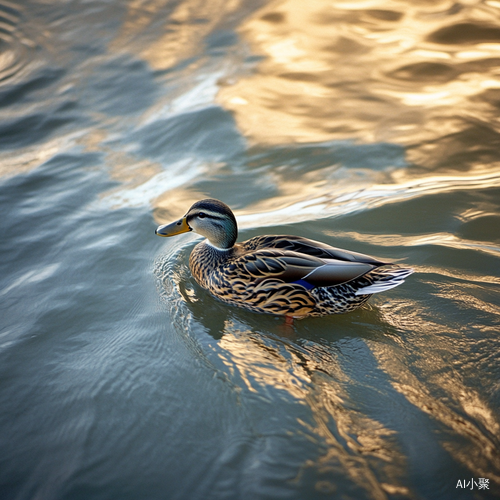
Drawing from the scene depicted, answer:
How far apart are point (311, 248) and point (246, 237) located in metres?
1.39

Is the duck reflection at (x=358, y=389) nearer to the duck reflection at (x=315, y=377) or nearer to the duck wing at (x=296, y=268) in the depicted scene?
the duck reflection at (x=315, y=377)

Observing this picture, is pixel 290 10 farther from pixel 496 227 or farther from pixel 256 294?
pixel 256 294

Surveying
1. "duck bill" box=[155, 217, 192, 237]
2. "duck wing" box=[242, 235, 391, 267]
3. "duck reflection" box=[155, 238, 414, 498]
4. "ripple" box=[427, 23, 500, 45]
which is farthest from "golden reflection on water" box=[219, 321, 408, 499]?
"ripple" box=[427, 23, 500, 45]

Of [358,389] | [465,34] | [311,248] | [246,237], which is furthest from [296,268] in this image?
[465,34]

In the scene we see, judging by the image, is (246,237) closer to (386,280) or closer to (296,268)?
(296,268)

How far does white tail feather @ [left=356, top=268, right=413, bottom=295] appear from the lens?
14.4ft

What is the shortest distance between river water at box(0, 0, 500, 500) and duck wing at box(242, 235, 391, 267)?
59 cm

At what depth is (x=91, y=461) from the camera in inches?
132

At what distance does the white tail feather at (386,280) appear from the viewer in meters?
4.40

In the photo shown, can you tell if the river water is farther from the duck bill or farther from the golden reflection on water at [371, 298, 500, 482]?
the duck bill

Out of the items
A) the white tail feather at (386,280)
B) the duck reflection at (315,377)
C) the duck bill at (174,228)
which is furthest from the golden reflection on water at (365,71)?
the duck reflection at (315,377)

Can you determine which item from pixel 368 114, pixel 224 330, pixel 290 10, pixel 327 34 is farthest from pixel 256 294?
pixel 290 10

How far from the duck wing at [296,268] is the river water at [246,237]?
17.4 inches

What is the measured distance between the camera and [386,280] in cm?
448
